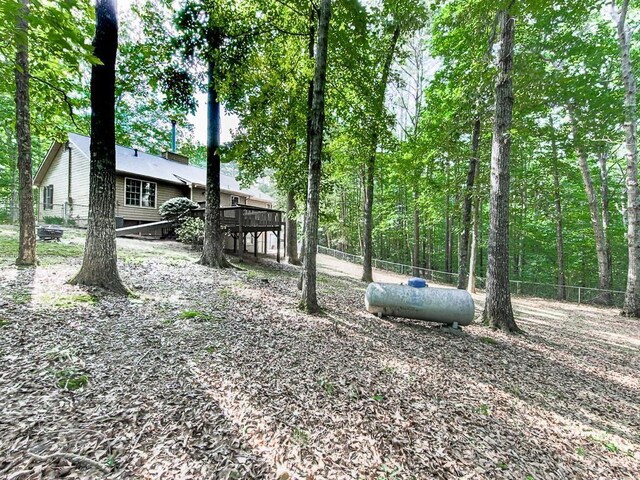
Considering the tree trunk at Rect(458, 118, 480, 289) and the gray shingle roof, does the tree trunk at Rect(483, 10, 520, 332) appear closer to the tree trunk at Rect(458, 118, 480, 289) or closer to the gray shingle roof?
the tree trunk at Rect(458, 118, 480, 289)

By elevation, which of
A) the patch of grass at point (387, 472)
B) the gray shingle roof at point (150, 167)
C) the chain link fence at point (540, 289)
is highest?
the gray shingle roof at point (150, 167)

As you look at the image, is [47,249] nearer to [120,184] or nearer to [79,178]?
[120,184]

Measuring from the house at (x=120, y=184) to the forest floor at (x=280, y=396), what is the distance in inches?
369

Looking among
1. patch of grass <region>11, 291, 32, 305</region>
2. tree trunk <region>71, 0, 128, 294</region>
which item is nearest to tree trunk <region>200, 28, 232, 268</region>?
tree trunk <region>71, 0, 128, 294</region>

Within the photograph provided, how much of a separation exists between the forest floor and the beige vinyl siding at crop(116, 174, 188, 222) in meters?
11.5

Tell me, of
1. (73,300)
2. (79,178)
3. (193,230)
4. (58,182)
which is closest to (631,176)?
(73,300)

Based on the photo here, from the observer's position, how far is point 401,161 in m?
10.2

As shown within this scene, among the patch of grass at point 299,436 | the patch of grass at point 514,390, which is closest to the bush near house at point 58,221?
the patch of grass at point 299,436

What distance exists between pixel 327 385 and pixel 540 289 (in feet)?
60.0

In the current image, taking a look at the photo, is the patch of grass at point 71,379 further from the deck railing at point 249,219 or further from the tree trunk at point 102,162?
the deck railing at point 249,219

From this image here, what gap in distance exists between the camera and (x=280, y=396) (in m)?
2.83

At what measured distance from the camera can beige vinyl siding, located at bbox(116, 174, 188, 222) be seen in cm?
1551

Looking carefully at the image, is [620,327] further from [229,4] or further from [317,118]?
[229,4]

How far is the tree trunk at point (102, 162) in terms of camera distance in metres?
4.91
